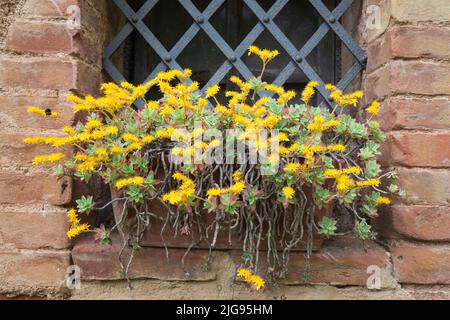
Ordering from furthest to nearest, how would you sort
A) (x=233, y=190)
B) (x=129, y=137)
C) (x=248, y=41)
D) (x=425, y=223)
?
1. (x=248, y=41)
2. (x=425, y=223)
3. (x=129, y=137)
4. (x=233, y=190)

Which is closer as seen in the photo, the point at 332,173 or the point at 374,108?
the point at 332,173

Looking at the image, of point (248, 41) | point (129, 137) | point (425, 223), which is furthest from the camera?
point (248, 41)

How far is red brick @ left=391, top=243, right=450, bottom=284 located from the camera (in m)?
1.27

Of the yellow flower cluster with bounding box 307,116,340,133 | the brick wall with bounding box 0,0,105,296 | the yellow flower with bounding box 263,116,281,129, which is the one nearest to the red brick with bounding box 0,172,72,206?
the brick wall with bounding box 0,0,105,296

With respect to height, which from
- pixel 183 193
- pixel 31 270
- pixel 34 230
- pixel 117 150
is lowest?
pixel 31 270

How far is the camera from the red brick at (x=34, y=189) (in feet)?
4.30

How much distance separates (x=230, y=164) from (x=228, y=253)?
0.31 meters

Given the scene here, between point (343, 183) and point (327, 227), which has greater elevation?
point (343, 183)

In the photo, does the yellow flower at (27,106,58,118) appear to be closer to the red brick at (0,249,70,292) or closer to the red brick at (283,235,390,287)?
the red brick at (0,249,70,292)

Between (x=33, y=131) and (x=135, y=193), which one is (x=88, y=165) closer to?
(x=135, y=193)

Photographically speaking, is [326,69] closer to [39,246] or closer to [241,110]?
[241,110]

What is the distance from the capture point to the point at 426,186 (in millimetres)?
1282

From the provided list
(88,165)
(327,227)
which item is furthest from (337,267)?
(88,165)

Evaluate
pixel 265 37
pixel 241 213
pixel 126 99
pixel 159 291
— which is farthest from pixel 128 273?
pixel 265 37
